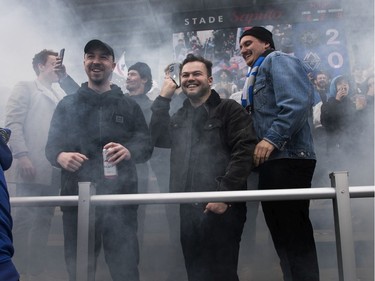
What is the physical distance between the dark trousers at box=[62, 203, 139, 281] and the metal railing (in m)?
0.32

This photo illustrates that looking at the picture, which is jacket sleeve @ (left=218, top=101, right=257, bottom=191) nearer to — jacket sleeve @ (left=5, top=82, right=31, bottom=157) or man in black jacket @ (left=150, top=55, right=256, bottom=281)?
man in black jacket @ (left=150, top=55, right=256, bottom=281)

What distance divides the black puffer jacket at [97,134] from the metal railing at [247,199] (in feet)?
1.40

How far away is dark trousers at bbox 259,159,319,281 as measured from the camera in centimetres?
156

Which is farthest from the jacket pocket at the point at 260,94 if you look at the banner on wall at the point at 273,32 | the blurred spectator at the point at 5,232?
the blurred spectator at the point at 5,232

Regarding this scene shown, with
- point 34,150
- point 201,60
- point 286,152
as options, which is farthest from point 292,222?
point 34,150

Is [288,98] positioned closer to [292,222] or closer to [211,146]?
[211,146]

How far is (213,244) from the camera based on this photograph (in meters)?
1.70

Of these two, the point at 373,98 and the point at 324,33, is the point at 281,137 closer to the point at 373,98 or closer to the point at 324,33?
the point at 324,33

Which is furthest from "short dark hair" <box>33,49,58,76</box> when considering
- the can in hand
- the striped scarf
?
the striped scarf

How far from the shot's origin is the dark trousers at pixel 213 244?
5.41 ft

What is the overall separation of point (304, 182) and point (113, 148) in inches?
31.7

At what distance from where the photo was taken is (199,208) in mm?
1790

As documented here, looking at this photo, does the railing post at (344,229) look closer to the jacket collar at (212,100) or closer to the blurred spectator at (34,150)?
the jacket collar at (212,100)

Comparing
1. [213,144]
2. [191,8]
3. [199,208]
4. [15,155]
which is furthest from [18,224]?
[191,8]
